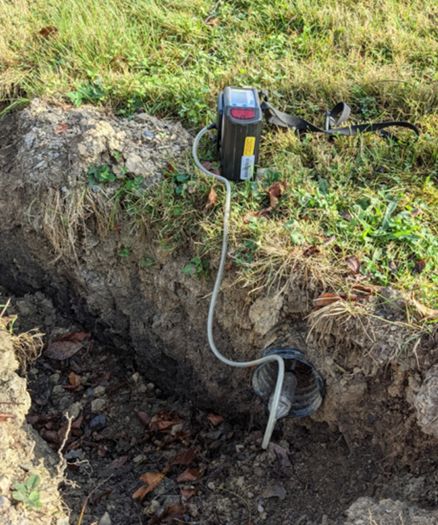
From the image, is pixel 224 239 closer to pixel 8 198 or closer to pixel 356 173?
pixel 356 173

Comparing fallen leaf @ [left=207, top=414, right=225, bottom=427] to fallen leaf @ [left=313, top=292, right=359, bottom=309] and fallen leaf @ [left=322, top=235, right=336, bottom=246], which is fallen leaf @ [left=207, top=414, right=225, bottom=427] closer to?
fallen leaf @ [left=313, top=292, right=359, bottom=309]

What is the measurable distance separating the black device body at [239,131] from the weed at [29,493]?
1601 mm

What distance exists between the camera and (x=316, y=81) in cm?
318

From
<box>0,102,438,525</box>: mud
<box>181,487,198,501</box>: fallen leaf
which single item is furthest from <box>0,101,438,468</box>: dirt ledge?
<box>181,487,198,501</box>: fallen leaf

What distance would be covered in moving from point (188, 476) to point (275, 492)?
1.45 feet

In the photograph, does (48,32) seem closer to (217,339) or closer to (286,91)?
(286,91)

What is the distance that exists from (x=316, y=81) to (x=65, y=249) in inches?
70.2

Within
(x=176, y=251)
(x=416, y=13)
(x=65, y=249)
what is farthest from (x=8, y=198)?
(x=416, y=13)

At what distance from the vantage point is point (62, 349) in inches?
120

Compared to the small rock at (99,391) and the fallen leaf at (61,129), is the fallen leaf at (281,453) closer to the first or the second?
the small rock at (99,391)

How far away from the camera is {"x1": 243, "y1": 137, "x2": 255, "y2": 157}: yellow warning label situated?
2506 millimetres

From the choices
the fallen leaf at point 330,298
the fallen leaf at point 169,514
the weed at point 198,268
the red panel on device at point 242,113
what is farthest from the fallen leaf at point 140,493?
the red panel on device at point 242,113

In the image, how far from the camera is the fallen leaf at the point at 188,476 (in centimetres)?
253

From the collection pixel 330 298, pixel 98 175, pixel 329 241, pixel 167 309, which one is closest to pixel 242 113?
pixel 329 241
